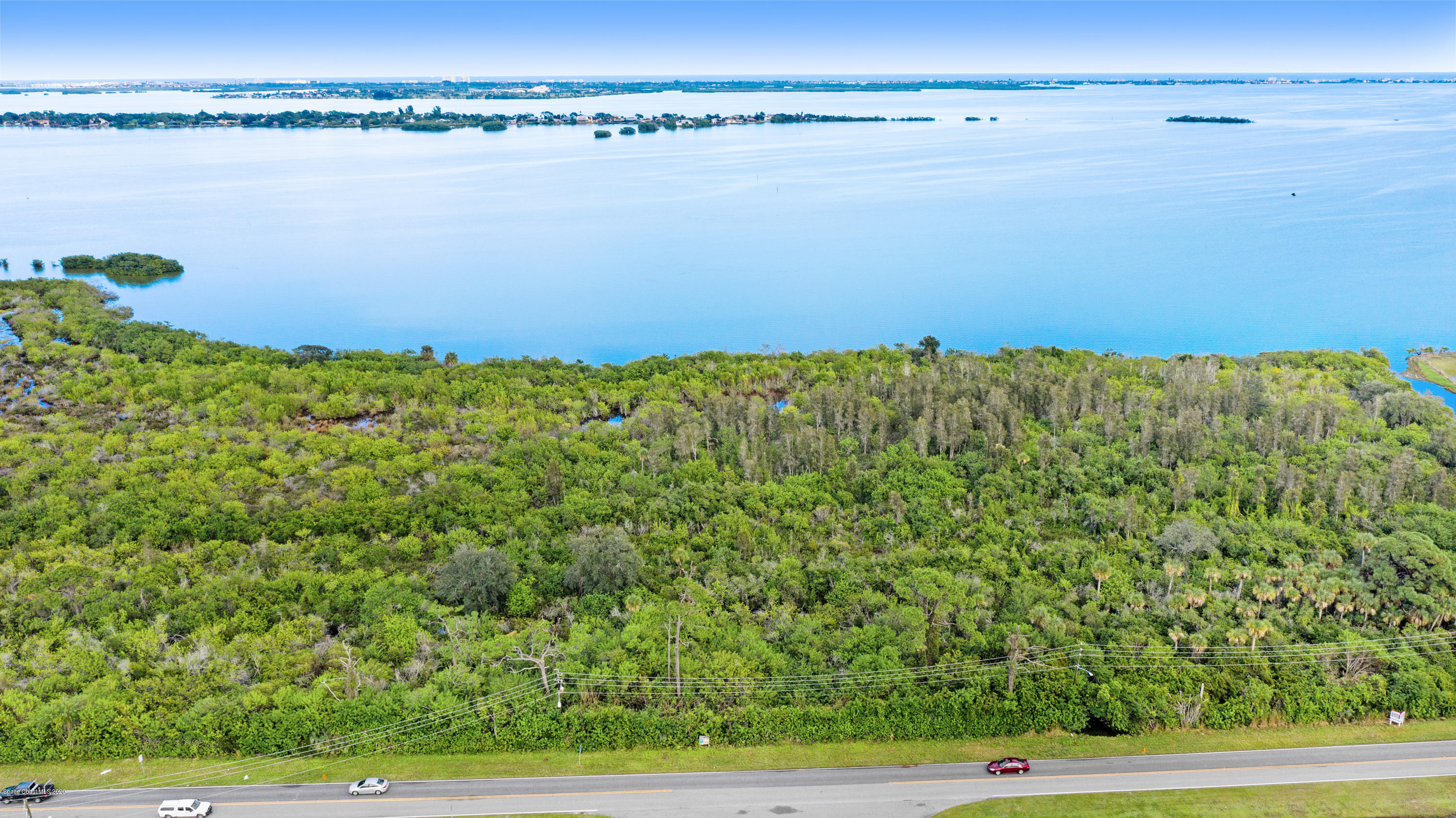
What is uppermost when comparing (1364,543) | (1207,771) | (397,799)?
(1364,543)

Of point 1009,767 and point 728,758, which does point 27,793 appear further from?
point 1009,767

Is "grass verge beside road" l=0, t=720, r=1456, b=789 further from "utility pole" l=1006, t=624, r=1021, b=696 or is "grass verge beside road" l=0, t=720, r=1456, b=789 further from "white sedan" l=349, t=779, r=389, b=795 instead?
"utility pole" l=1006, t=624, r=1021, b=696

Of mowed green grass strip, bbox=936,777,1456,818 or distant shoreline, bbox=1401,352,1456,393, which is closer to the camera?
mowed green grass strip, bbox=936,777,1456,818

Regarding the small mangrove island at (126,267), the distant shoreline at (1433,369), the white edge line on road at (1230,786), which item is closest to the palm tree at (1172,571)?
the white edge line on road at (1230,786)

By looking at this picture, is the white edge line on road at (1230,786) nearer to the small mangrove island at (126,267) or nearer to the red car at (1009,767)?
the red car at (1009,767)

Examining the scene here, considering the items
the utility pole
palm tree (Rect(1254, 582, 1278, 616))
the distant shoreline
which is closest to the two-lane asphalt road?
the utility pole

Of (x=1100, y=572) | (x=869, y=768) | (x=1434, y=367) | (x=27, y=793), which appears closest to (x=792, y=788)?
(x=869, y=768)
